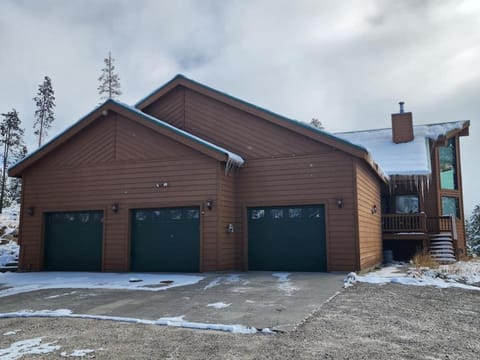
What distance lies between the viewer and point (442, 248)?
14.8 m

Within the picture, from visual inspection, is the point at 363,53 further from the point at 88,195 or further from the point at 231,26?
the point at 88,195

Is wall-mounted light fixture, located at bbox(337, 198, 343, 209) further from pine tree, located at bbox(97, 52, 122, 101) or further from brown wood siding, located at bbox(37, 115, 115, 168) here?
pine tree, located at bbox(97, 52, 122, 101)

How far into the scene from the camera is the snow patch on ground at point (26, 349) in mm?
4074

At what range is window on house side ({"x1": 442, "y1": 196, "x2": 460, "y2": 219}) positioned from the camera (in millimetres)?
18062

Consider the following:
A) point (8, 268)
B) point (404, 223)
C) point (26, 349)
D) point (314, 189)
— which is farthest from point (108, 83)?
point (26, 349)

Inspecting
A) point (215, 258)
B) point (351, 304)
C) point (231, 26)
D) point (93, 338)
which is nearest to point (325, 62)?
point (231, 26)

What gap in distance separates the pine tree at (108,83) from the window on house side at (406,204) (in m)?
24.3

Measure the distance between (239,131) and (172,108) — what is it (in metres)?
2.62

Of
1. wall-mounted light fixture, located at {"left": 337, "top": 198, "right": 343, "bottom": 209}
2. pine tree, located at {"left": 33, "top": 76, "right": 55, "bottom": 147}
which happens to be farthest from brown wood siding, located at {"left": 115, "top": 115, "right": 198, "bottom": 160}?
pine tree, located at {"left": 33, "top": 76, "right": 55, "bottom": 147}

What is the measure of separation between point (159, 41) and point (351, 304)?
860 centimetres

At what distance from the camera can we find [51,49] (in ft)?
41.6

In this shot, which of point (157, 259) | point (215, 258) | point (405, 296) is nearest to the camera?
point (405, 296)

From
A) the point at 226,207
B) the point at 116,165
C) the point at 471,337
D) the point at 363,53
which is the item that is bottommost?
the point at 471,337

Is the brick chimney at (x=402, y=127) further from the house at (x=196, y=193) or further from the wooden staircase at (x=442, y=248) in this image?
the house at (x=196, y=193)
